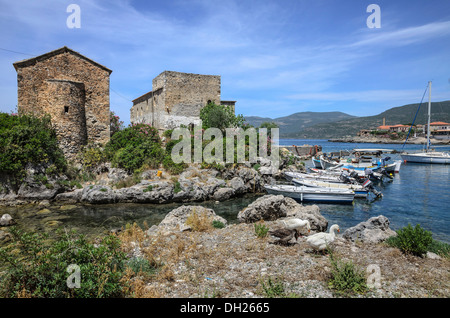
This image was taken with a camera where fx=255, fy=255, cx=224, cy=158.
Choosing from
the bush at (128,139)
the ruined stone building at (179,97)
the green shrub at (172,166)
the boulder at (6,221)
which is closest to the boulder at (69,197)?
the boulder at (6,221)

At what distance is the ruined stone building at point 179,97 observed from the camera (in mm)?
27062

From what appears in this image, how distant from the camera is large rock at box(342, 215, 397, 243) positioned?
8031 millimetres

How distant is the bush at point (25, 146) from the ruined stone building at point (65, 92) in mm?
977

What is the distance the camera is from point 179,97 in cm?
2758

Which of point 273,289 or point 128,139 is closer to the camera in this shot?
point 273,289

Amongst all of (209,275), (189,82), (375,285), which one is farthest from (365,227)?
(189,82)

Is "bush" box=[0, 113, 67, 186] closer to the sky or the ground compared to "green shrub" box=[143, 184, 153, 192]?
closer to the sky

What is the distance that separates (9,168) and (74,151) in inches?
182

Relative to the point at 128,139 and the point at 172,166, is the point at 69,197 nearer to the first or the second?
the point at 128,139

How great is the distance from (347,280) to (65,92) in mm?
20888

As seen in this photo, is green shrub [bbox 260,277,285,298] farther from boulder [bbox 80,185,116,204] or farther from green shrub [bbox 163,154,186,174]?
green shrub [bbox 163,154,186,174]

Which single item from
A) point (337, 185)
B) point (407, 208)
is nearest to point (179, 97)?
point (337, 185)

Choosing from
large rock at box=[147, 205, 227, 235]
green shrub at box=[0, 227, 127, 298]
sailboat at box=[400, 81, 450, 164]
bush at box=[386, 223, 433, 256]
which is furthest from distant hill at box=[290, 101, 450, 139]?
green shrub at box=[0, 227, 127, 298]

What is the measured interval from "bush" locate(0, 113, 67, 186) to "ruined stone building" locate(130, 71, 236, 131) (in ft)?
36.5
